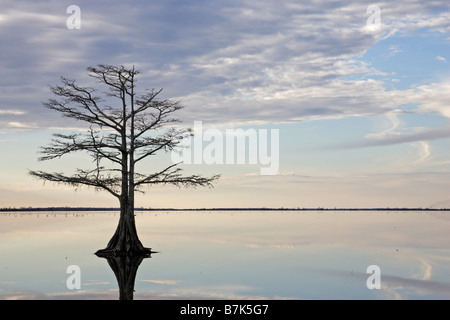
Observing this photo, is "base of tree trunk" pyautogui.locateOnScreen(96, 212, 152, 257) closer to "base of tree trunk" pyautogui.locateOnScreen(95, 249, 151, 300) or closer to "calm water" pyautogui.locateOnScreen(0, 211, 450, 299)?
"base of tree trunk" pyautogui.locateOnScreen(95, 249, 151, 300)

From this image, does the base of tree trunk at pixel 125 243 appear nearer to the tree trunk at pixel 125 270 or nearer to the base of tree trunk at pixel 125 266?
the base of tree trunk at pixel 125 266

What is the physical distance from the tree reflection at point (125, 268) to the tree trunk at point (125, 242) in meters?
0.31

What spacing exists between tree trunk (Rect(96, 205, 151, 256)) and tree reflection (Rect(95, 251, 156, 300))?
1.03 ft

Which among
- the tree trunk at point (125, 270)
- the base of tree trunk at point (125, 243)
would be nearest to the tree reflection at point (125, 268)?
the tree trunk at point (125, 270)

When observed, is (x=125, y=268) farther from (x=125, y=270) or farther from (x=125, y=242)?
(x=125, y=242)

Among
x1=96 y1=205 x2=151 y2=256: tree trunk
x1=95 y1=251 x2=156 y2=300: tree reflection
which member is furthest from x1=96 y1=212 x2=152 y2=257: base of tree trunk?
x1=95 y1=251 x2=156 y2=300: tree reflection

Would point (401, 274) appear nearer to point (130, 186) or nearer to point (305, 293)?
point (305, 293)

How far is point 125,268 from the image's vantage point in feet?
98.9

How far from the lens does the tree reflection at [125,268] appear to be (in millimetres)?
23194

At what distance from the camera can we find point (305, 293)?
22.5 m

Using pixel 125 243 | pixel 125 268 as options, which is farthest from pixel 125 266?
pixel 125 243

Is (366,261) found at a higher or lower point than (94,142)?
lower
